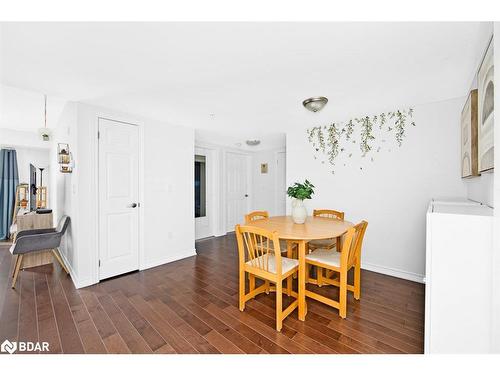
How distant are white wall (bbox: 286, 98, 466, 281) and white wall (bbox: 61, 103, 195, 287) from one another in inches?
91.8

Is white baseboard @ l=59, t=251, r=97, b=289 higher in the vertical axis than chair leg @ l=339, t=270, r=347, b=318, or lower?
lower

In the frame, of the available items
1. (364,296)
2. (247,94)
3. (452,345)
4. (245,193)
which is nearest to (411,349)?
(452,345)

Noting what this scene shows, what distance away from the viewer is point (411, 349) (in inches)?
62.1

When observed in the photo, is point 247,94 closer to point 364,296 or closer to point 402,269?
point 364,296

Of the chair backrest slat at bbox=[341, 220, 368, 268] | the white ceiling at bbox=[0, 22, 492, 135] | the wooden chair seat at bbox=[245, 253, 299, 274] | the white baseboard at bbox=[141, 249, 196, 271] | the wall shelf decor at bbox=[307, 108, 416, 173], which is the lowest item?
the white baseboard at bbox=[141, 249, 196, 271]

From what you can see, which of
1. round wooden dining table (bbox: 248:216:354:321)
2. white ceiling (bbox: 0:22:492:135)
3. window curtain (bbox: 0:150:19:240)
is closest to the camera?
white ceiling (bbox: 0:22:492:135)

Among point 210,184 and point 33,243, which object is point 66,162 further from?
point 210,184

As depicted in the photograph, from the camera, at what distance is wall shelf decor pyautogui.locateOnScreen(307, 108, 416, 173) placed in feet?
9.25

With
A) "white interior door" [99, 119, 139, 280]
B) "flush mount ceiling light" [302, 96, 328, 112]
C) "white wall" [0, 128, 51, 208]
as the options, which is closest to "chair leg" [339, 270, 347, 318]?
"flush mount ceiling light" [302, 96, 328, 112]

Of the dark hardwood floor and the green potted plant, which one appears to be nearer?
the dark hardwood floor

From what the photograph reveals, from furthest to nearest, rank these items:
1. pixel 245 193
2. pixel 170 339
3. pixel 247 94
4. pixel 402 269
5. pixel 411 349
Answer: pixel 245 193 → pixel 402 269 → pixel 247 94 → pixel 170 339 → pixel 411 349

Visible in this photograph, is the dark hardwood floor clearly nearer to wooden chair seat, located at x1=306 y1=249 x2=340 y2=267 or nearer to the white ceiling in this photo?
wooden chair seat, located at x1=306 y1=249 x2=340 y2=267

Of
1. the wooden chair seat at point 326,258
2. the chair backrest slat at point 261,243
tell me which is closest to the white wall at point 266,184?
the wooden chair seat at point 326,258

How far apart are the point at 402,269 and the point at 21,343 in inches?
151
